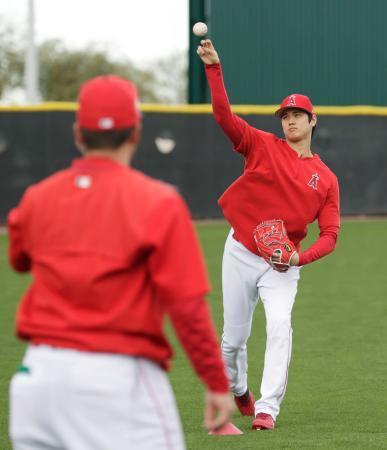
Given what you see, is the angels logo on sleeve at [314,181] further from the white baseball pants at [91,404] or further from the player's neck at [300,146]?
the white baseball pants at [91,404]

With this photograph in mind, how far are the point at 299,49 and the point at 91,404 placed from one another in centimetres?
2544

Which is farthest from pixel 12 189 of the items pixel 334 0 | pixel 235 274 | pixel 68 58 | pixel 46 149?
pixel 68 58

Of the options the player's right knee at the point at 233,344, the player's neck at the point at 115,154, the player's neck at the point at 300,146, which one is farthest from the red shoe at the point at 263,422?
A: the player's neck at the point at 115,154

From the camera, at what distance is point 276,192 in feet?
23.1

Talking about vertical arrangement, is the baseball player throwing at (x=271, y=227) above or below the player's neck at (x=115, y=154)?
below

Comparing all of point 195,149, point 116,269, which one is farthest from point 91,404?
point 195,149

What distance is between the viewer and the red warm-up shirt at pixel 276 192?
7.01 metres

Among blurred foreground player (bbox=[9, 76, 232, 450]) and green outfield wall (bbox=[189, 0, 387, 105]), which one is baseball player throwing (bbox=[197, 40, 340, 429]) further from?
green outfield wall (bbox=[189, 0, 387, 105])

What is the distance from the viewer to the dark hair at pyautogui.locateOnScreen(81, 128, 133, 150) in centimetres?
371

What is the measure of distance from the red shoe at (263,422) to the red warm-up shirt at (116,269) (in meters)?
3.32

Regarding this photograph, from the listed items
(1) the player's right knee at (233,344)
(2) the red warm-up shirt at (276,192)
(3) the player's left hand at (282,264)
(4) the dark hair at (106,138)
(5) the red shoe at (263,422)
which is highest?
(4) the dark hair at (106,138)

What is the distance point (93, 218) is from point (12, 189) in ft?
60.6

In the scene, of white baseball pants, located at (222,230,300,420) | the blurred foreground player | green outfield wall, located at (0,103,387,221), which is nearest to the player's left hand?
white baseball pants, located at (222,230,300,420)

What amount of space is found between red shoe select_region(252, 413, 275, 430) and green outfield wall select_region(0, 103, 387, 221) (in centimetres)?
1531
